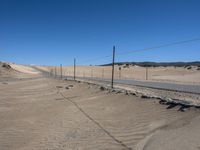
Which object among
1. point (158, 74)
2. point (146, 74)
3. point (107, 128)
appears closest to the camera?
point (107, 128)

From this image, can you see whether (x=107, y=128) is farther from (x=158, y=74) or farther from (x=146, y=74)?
(x=158, y=74)

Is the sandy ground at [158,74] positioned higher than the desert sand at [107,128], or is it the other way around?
the sandy ground at [158,74]

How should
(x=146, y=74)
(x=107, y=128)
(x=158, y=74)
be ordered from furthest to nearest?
(x=158, y=74), (x=146, y=74), (x=107, y=128)

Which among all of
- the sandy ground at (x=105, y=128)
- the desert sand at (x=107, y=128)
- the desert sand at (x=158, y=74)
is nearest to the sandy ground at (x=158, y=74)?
the desert sand at (x=158, y=74)

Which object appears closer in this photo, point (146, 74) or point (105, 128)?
point (105, 128)

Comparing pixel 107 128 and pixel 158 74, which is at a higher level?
pixel 158 74

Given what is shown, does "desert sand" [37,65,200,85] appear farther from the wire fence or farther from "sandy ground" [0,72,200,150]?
"sandy ground" [0,72,200,150]

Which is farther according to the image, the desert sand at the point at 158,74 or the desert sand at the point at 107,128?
the desert sand at the point at 158,74

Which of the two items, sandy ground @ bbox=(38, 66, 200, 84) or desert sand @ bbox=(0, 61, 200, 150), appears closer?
desert sand @ bbox=(0, 61, 200, 150)

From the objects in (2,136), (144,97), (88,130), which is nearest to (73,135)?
(88,130)

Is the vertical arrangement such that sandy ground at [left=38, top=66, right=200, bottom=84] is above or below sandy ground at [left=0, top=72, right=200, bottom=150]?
above

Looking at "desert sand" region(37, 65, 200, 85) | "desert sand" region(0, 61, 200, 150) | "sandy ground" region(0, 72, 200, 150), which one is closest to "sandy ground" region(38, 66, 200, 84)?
"desert sand" region(37, 65, 200, 85)

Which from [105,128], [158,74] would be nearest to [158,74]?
[158,74]

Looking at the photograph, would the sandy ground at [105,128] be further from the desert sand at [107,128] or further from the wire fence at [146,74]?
the wire fence at [146,74]
